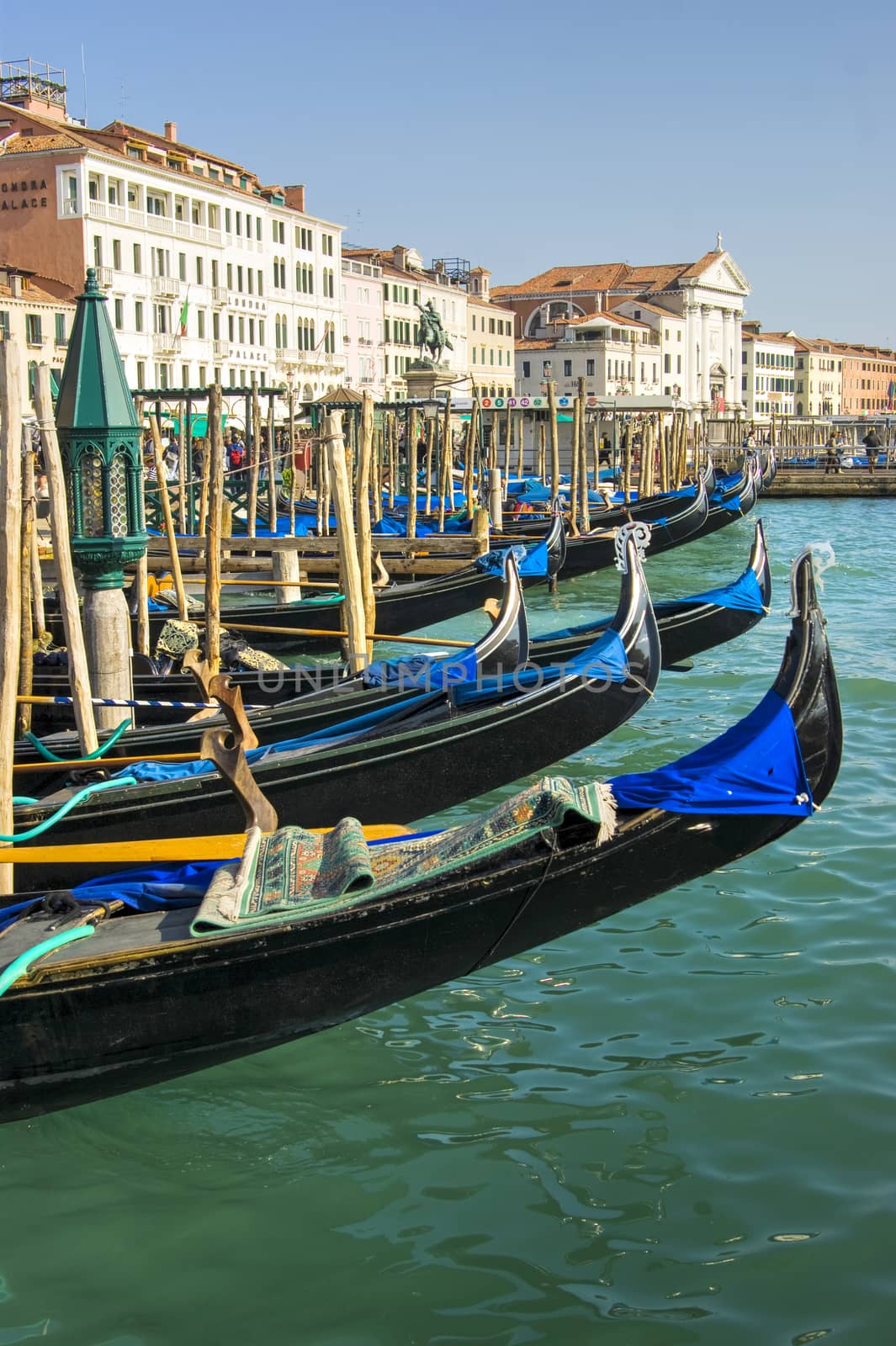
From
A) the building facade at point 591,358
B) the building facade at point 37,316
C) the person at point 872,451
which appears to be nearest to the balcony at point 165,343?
the building facade at point 37,316

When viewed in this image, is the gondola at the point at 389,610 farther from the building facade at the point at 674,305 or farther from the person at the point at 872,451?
the building facade at the point at 674,305

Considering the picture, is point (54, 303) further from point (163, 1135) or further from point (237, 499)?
point (163, 1135)

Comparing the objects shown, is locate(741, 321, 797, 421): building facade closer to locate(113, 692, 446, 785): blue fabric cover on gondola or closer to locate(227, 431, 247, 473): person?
locate(227, 431, 247, 473): person

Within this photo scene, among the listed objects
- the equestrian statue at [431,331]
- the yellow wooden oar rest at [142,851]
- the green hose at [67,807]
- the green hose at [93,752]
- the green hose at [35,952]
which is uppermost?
the equestrian statue at [431,331]

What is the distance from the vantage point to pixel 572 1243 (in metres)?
2.50

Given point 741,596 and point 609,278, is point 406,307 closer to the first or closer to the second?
point 609,278

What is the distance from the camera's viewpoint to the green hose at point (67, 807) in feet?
11.0

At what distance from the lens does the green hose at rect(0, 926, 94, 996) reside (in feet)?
8.51

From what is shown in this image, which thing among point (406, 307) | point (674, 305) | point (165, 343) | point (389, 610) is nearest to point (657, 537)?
point (389, 610)

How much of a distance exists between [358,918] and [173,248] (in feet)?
80.3

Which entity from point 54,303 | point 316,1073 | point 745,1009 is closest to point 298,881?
point 316,1073

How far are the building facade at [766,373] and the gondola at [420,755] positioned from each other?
179 feet

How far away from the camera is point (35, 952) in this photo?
8.75ft

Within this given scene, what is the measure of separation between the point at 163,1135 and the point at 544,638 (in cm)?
327
